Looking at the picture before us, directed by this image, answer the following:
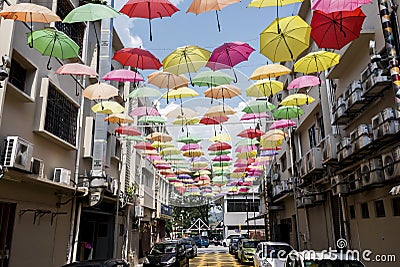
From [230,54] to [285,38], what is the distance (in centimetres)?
133

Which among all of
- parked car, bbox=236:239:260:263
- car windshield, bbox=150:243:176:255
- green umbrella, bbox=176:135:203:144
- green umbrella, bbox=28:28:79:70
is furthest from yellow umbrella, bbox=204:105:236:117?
parked car, bbox=236:239:260:263

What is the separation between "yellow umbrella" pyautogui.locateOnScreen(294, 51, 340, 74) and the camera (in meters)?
7.78

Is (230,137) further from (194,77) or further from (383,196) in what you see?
(383,196)

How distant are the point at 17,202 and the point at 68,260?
3327mm

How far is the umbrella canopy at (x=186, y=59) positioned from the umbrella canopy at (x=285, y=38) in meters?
1.39

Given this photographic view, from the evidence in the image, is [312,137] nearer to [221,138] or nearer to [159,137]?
[221,138]

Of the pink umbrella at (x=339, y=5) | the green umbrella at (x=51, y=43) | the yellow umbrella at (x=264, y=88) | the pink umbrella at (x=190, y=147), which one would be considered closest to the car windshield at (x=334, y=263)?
the pink umbrella at (x=339, y=5)

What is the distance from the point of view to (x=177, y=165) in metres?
18.9

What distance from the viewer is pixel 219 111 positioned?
10.9 metres

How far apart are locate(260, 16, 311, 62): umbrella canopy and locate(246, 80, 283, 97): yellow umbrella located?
240 cm

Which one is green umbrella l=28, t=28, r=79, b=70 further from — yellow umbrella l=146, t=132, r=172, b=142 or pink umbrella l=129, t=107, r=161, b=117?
yellow umbrella l=146, t=132, r=172, b=142

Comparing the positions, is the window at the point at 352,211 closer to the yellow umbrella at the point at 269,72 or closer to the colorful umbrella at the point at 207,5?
the yellow umbrella at the point at 269,72

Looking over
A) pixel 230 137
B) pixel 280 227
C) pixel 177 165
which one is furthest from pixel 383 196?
pixel 280 227

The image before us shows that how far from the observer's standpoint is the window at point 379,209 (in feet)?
26.5
